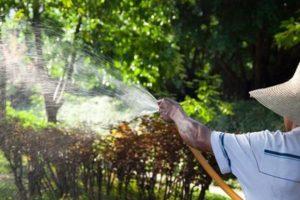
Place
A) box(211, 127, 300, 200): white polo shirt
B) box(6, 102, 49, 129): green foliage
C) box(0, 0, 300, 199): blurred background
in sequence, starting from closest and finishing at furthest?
1. box(211, 127, 300, 200): white polo shirt
2. box(6, 102, 49, 129): green foliage
3. box(0, 0, 300, 199): blurred background

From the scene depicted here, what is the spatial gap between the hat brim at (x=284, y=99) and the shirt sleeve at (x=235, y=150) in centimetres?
17

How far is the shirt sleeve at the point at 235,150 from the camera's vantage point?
2.32 metres

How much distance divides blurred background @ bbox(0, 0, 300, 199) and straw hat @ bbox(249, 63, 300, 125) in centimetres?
285

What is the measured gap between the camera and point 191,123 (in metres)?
2.54

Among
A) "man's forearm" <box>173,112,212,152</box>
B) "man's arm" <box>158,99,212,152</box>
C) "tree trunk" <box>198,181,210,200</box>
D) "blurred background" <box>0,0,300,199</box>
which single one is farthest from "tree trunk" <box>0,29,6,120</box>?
"man's forearm" <box>173,112,212,152</box>

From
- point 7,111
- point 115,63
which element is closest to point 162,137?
point 7,111

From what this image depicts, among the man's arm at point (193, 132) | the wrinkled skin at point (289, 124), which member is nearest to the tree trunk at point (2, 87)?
the man's arm at point (193, 132)

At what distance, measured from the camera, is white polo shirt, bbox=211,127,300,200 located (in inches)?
89.3

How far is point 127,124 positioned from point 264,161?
322 centimetres

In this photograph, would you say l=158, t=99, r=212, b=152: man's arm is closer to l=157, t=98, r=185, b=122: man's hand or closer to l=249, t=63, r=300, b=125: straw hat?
l=157, t=98, r=185, b=122: man's hand

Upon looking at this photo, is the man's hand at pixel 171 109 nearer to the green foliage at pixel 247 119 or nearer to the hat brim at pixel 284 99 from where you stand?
the hat brim at pixel 284 99

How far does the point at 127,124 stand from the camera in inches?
214

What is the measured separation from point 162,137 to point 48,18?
123 inches

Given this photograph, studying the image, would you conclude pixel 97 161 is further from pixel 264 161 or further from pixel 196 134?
pixel 264 161
